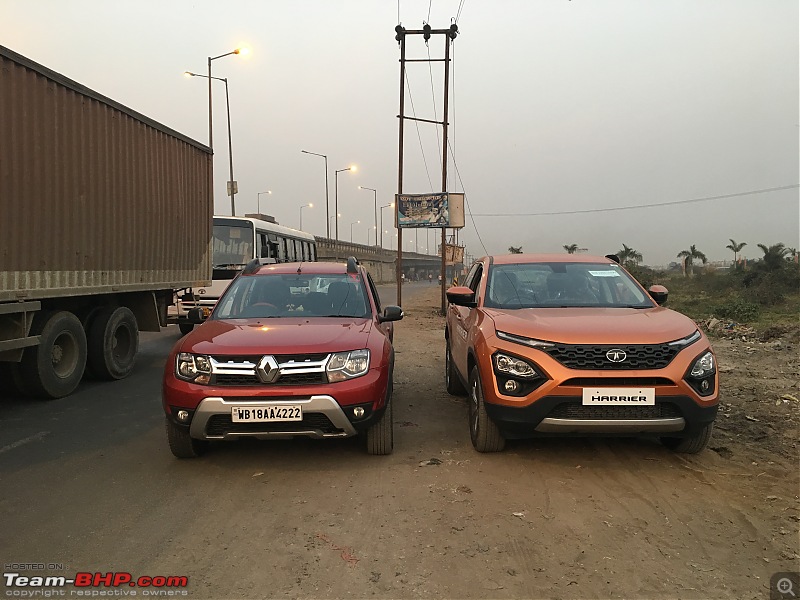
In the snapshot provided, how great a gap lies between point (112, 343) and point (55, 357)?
1.09 metres

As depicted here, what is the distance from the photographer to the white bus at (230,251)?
12.8 m

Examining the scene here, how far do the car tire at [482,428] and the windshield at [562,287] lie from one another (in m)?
0.94

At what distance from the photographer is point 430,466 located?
4621 millimetres

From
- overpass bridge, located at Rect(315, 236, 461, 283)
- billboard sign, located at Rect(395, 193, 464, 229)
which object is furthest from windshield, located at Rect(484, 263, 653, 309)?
overpass bridge, located at Rect(315, 236, 461, 283)

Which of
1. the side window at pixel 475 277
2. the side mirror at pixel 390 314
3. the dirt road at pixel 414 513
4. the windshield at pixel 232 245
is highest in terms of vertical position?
the windshield at pixel 232 245

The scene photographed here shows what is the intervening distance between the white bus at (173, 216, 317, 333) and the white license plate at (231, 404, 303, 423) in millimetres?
8109

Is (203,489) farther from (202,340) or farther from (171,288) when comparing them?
(171,288)

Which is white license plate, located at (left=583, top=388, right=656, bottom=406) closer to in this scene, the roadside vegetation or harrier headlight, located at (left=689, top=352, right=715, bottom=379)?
harrier headlight, located at (left=689, top=352, right=715, bottom=379)

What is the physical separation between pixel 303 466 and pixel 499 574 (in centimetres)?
206

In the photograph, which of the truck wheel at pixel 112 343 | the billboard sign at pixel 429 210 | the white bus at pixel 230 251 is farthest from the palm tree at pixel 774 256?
the truck wheel at pixel 112 343

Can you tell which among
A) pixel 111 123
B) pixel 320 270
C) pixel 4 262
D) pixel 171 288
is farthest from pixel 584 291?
pixel 171 288

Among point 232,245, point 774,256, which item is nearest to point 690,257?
point 774,256

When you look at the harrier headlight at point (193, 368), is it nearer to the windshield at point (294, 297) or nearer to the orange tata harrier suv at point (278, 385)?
the orange tata harrier suv at point (278, 385)

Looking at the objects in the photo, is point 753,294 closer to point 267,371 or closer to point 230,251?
point 230,251
